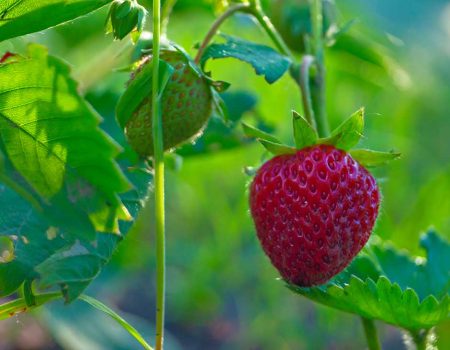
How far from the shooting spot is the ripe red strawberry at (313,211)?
806 mm

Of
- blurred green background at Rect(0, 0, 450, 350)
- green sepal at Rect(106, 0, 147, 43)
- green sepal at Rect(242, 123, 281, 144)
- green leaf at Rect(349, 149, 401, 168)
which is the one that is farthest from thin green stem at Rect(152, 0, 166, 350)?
blurred green background at Rect(0, 0, 450, 350)

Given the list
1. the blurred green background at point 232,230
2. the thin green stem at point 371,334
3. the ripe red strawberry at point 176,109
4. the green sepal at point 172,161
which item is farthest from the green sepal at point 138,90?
the blurred green background at point 232,230

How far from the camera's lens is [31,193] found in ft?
2.55

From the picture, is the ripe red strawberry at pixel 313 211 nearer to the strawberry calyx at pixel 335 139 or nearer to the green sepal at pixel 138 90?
the strawberry calyx at pixel 335 139

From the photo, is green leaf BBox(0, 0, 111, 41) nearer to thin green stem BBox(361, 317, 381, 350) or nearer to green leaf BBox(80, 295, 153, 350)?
green leaf BBox(80, 295, 153, 350)

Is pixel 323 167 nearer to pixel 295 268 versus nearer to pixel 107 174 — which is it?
pixel 295 268

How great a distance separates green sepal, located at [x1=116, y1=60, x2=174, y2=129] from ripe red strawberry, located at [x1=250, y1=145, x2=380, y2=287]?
151 mm

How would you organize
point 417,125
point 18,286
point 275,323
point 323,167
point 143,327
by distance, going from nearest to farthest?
point 18,286, point 323,167, point 143,327, point 275,323, point 417,125

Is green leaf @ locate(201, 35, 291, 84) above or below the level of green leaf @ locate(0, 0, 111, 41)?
below

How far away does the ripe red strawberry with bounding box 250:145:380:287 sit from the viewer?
806 millimetres

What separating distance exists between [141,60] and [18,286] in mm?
258

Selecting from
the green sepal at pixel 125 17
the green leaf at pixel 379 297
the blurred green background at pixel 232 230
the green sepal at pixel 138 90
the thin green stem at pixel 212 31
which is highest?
the green sepal at pixel 125 17

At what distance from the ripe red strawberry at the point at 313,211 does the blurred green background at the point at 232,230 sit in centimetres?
49

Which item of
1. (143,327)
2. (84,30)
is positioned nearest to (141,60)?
(143,327)
